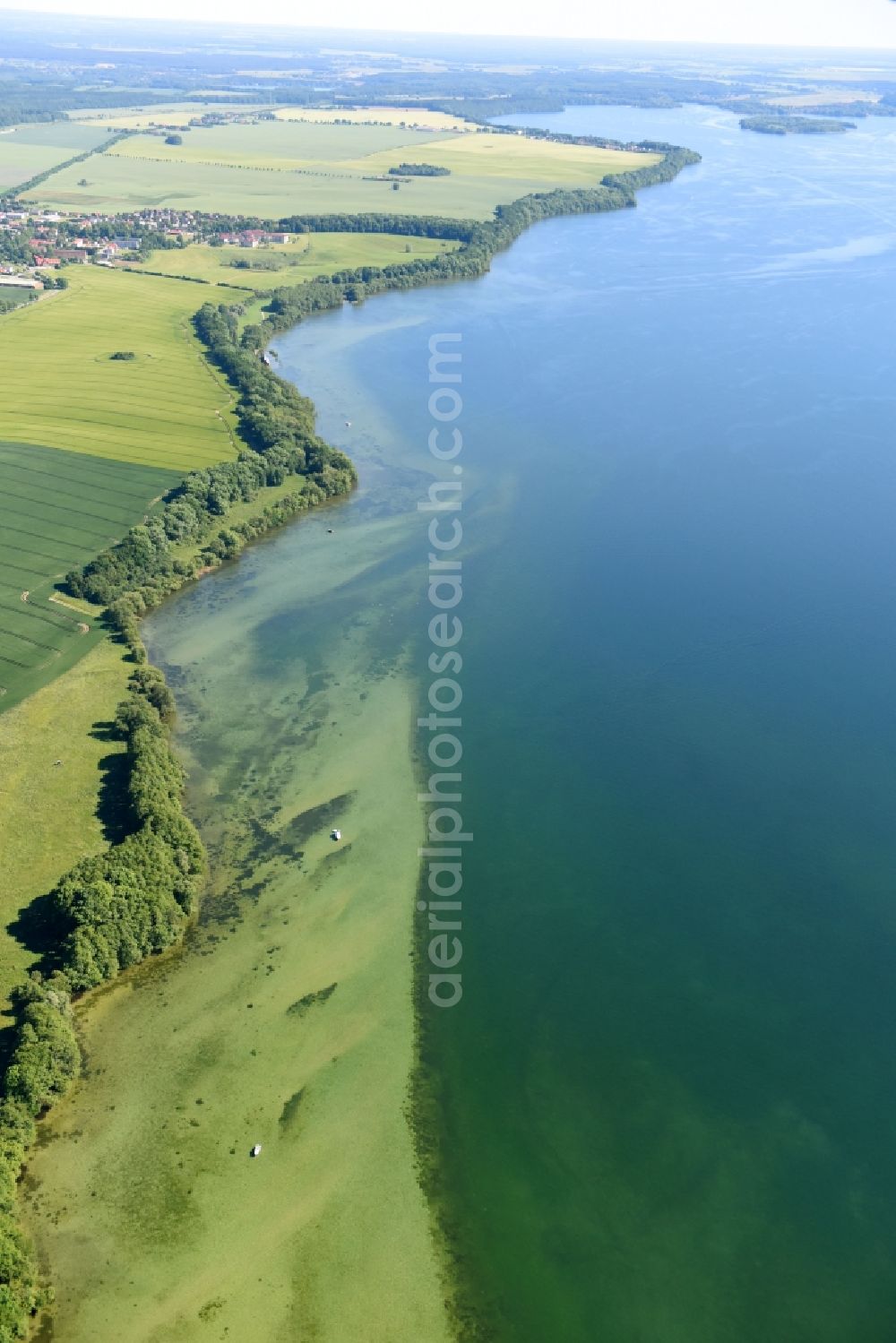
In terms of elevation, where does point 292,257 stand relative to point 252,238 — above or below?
below

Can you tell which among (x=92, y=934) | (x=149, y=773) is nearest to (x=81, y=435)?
(x=149, y=773)

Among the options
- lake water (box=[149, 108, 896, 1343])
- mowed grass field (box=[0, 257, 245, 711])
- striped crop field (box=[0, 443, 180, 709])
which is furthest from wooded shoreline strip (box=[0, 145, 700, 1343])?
mowed grass field (box=[0, 257, 245, 711])

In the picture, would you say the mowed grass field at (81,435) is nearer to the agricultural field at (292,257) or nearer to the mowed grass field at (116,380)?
the mowed grass field at (116,380)

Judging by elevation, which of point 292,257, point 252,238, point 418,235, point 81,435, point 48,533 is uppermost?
point 418,235

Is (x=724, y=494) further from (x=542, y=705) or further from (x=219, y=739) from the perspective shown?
(x=219, y=739)

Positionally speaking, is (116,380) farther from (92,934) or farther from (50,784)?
(92,934)

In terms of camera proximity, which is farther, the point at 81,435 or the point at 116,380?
the point at 116,380

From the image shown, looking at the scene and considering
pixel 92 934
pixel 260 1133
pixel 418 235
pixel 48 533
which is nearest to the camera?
pixel 260 1133

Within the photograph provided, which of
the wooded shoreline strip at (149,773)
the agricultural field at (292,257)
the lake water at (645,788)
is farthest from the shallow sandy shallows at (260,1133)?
the agricultural field at (292,257)
